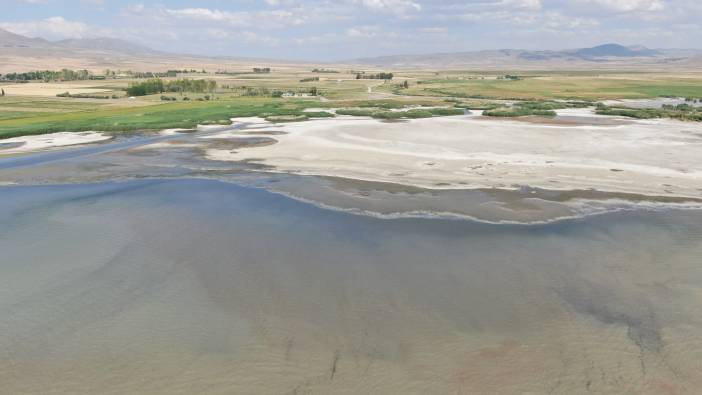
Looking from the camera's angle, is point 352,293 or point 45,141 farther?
point 45,141

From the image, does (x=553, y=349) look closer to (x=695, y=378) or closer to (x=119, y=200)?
(x=695, y=378)

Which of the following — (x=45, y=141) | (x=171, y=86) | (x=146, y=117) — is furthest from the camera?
(x=171, y=86)

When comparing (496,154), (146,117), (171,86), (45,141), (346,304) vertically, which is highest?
(171,86)

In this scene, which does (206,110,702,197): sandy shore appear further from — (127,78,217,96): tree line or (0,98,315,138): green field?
(127,78,217,96): tree line

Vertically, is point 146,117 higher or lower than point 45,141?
higher

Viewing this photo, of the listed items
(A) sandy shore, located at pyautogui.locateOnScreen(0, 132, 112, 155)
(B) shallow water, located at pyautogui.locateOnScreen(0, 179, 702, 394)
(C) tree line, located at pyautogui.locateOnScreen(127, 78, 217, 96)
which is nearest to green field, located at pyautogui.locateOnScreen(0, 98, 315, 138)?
(A) sandy shore, located at pyautogui.locateOnScreen(0, 132, 112, 155)

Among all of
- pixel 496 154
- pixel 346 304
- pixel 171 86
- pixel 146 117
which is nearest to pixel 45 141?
pixel 146 117

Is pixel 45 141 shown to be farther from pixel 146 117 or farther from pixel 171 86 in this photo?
pixel 171 86
